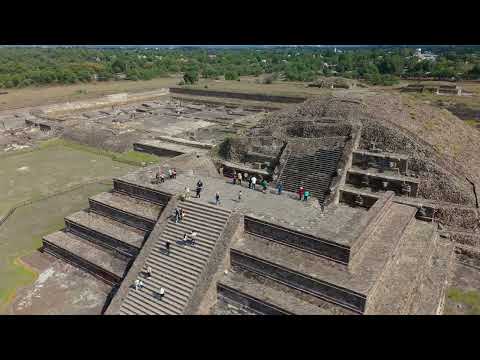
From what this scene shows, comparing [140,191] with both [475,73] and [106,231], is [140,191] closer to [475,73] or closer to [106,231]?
[106,231]

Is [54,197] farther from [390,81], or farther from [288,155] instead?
[390,81]

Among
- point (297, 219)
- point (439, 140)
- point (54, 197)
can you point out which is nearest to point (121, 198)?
point (297, 219)

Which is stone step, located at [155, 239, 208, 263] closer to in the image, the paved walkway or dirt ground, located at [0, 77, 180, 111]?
the paved walkway

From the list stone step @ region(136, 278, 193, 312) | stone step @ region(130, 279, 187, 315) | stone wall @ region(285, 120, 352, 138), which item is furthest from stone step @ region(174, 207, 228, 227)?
stone wall @ region(285, 120, 352, 138)

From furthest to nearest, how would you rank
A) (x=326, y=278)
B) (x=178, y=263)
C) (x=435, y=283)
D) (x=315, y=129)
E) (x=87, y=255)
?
(x=315, y=129) → (x=87, y=255) → (x=178, y=263) → (x=435, y=283) → (x=326, y=278)

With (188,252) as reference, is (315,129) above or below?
above

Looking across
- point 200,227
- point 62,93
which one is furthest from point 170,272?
point 62,93
